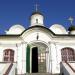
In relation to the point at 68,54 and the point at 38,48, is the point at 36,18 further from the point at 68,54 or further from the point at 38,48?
the point at 68,54

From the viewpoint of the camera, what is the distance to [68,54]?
68.3 ft

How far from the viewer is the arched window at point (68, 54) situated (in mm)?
20658

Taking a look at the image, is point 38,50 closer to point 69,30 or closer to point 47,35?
point 47,35

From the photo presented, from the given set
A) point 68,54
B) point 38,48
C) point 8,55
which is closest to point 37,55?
point 38,48

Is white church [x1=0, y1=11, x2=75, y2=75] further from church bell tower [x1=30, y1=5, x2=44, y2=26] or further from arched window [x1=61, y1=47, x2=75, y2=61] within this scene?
church bell tower [x1=30, y1=5, x2=44, y2=26]

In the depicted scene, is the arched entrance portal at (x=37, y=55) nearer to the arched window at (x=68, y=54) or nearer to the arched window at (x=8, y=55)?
the arched window at (x=68, y=54)

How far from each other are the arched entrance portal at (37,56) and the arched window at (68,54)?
170cm

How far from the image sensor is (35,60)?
21.0 meters

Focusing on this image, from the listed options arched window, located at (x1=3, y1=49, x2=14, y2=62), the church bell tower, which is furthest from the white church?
the church bell tower

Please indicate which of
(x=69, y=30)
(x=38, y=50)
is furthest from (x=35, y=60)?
(x=69, y=30)

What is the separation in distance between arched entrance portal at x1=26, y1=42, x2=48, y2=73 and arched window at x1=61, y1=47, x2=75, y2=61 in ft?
5.58

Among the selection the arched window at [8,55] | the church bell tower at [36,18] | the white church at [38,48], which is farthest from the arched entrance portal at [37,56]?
the church bell tower at [36,18]

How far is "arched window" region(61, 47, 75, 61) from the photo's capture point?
2066cm

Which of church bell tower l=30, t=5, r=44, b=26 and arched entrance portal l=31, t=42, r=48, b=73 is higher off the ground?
church bell tower l=30, t=5, r=44, b=26
